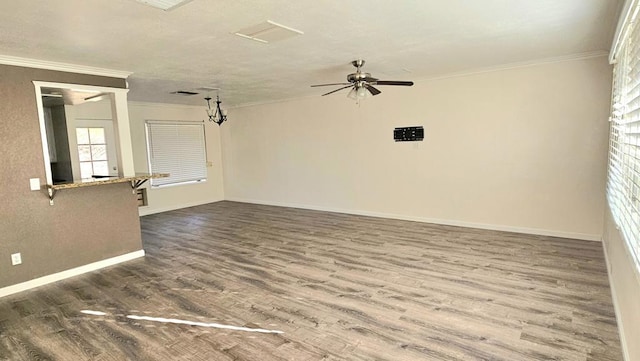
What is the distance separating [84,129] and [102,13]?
15.5 feet

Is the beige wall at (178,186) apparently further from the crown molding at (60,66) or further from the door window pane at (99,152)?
the crown molding at (60,66)

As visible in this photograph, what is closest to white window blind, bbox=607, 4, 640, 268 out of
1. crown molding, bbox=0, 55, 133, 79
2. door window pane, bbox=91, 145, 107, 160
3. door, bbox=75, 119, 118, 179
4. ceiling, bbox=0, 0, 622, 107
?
ceiling, bbox=0, 0, 622, 107

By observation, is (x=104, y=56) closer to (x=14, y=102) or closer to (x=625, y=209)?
(x=14, y=102)

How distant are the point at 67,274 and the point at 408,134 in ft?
17.4

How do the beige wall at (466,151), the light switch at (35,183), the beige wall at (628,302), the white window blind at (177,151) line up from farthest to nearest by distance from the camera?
the white window blind at (177,151), the beige wall at (466,151), the light switch at (35,183), the beige wall at (628,302)

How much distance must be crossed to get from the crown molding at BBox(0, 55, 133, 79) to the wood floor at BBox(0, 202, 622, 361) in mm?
2410

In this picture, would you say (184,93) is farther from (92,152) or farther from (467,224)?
(467,224)

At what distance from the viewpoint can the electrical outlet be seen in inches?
147

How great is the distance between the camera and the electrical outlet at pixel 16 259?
374 cm

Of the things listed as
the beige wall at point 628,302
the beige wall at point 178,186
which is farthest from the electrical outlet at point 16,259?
the beige wall at point 628,302

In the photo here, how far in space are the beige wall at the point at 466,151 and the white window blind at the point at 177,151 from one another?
188 cm

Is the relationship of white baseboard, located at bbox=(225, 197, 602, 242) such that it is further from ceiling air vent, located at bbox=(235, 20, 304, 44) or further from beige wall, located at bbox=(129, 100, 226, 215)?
ceiling air vent, located at bbox=(235, 20, 304, 44)

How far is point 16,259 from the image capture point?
3760 mm

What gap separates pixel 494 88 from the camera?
5238 millimetres
